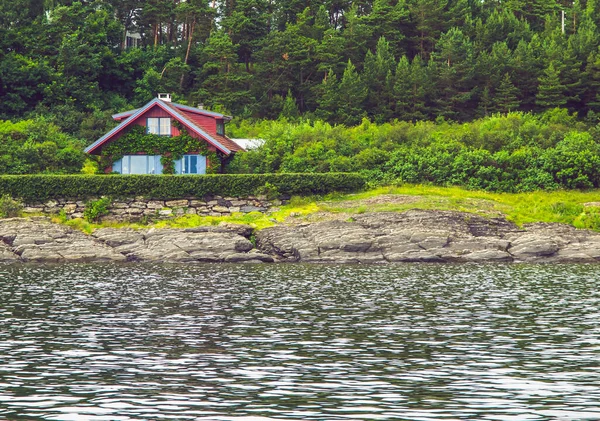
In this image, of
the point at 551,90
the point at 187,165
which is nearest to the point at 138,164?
the point at 187,165

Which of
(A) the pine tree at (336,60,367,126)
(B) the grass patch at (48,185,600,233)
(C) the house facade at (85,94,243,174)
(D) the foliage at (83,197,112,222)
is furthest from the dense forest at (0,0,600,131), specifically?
(B) the grass patch at (48,185,600,233)

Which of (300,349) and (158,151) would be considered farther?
(158,151)

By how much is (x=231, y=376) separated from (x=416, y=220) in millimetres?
38895

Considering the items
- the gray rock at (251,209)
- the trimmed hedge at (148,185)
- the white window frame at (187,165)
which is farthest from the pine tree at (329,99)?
the gray rock at (251,209)

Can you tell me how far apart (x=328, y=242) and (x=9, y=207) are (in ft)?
73.8

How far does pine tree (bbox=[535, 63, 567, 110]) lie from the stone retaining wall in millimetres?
38308

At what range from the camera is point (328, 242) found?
179 feet

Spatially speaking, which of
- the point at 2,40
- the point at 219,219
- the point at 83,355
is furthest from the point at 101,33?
the point at 83,355

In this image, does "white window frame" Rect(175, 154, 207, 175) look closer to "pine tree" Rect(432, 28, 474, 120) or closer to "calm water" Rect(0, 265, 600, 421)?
"calm water" Rect(0, 265, 600, 421)

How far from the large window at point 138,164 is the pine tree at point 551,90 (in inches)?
1603

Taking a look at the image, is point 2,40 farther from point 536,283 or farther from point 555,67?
point 536,283

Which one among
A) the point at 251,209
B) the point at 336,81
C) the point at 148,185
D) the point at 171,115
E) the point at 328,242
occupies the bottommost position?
the point at 328,242

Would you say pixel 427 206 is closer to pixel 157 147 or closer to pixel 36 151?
pixel 157 147

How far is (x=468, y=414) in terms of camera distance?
1594 cm
